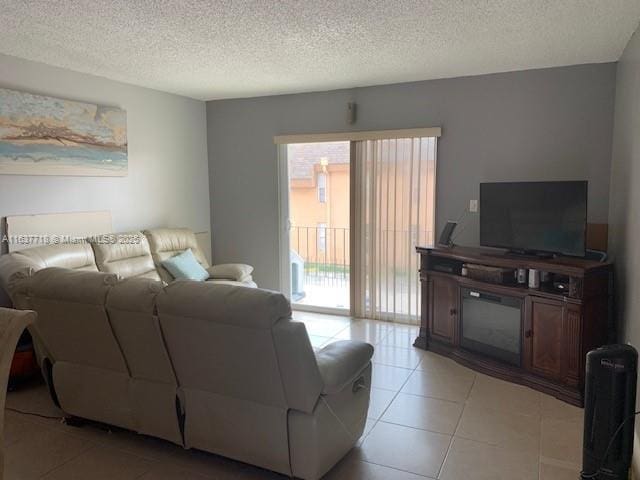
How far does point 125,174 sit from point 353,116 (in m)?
2.40

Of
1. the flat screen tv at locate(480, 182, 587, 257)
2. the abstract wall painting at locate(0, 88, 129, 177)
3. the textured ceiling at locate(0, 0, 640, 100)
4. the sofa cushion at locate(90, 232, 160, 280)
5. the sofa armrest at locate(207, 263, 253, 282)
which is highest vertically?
the textured ceiling at locate(0, 0, 640, 100)

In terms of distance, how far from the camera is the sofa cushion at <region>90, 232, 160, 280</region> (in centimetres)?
426

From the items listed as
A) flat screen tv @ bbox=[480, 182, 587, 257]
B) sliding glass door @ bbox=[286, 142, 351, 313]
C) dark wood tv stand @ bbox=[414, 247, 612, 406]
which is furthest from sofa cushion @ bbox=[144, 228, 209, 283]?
flat screen tv @ bbox=[480, 182, 587, 257]

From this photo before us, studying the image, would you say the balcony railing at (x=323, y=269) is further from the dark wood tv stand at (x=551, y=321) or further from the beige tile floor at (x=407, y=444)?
the beige tile floor at (x=407, y=444)

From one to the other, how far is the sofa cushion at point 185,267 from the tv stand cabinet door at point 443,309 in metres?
2.23

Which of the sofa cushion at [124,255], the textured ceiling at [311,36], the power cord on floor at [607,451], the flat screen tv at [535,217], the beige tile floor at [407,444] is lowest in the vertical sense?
the beige tile floor at [407,444]

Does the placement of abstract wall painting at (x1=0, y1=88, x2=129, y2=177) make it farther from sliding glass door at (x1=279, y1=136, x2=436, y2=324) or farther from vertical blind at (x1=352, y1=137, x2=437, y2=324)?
vertical blind at (x1=352, y1=137, x2=437, y2=324)

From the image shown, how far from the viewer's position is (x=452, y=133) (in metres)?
4.60

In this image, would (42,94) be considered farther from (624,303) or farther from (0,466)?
(624,303)

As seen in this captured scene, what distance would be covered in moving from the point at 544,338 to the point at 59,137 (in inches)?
166

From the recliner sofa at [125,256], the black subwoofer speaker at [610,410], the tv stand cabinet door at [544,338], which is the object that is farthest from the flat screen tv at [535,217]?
the recliner sofa at [125,256]

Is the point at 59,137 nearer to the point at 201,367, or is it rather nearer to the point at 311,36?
the point at 311,36

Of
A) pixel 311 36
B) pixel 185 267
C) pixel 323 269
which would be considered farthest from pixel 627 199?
pixel 185 267

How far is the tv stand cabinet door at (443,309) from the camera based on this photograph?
4.03 meters
